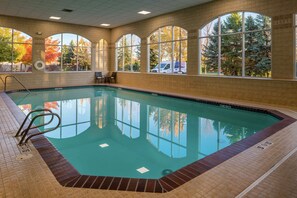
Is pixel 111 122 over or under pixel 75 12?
under

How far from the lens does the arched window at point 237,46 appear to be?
7.07 metres

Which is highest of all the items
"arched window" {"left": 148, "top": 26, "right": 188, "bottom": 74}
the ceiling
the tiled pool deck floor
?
the ceiling

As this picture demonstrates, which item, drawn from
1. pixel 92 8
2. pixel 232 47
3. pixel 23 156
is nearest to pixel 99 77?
pixel 92 8

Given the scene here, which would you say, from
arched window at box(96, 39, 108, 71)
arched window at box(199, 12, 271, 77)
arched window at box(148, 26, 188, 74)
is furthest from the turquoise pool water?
arched window at box(96, 39, 108, 71)

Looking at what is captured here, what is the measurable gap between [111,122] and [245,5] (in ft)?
18.2

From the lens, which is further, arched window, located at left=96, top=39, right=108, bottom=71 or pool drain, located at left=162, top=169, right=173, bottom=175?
arched window, located at left=96, top=39, right=108, bottom=71

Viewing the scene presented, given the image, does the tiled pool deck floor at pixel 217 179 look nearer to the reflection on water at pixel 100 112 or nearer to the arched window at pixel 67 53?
the reflection on water at pixel 100 112

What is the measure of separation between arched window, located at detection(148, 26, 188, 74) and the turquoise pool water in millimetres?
2419

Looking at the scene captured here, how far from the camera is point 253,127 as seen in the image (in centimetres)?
504

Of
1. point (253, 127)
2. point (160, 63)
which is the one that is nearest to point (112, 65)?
point (160, 63)

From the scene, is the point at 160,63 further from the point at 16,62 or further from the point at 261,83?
the point at 16,62

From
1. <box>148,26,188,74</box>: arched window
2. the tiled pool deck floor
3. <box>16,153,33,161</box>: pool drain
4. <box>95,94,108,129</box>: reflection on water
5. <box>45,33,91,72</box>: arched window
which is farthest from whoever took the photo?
<box>45,33,91,72</box>: arched window

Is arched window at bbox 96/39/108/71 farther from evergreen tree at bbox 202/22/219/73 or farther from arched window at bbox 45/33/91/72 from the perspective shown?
evergreen tree at bbox 202/22/219/73

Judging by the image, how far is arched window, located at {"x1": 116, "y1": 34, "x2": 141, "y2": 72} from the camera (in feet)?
40.6
